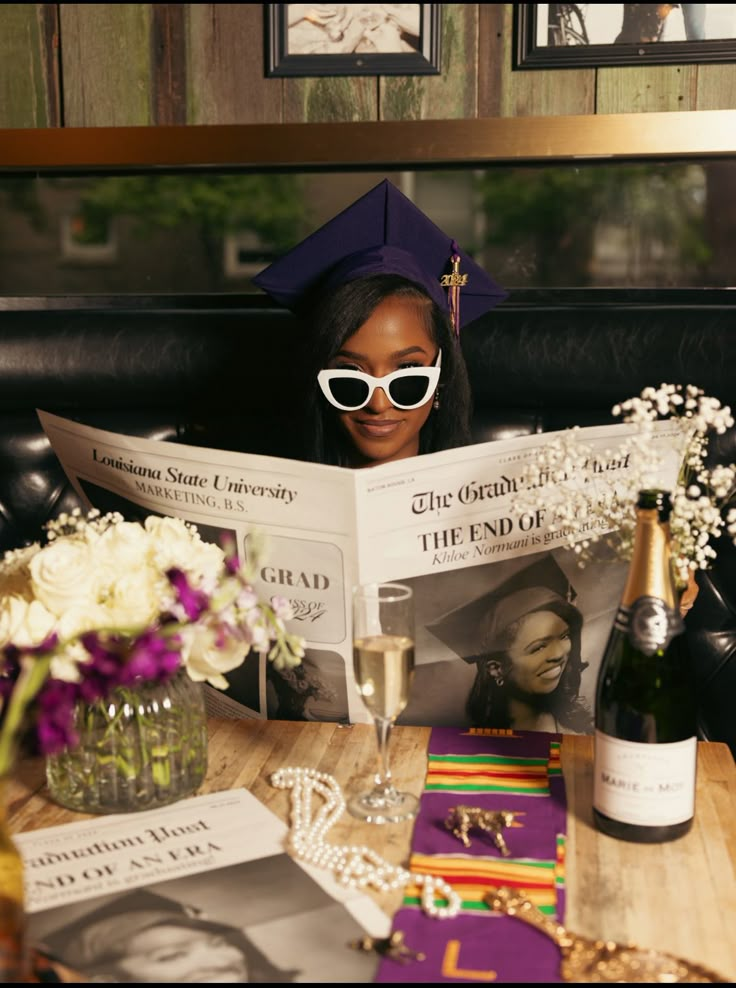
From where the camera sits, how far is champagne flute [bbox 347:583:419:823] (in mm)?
878

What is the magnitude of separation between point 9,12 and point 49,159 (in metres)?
0.30

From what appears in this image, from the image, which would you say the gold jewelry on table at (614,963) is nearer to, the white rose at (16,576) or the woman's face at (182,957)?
the woman's face at (182,957)

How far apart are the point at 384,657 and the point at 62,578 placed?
0.28 metres

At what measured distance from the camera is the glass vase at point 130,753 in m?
0.87

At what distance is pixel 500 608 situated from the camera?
3.72 ft

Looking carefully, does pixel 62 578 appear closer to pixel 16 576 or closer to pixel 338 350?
pixel 16 576

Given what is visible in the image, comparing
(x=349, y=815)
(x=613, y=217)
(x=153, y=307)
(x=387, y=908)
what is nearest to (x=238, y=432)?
(x=153, y=307)

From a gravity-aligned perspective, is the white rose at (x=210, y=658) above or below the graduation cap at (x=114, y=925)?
above

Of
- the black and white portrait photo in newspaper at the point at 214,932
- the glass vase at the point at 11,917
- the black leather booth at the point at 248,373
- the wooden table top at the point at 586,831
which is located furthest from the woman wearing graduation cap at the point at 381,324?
the glass vase at the point at 11,917

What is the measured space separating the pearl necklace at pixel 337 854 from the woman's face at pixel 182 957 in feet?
0.40

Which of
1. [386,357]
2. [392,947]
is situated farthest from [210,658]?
[386,357]

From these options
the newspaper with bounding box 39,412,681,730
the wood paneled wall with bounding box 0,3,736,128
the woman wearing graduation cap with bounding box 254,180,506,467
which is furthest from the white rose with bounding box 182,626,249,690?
the wood paneled wall with bounding box 0,3,736,128

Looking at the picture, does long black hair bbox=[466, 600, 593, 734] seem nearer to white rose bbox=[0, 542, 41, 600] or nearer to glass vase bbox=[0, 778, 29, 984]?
white rose bbox=[0, 542, 41, 600]

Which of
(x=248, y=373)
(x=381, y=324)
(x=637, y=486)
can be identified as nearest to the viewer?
(x=637, y=486)
